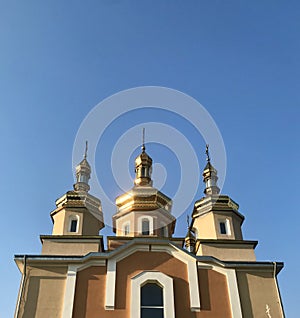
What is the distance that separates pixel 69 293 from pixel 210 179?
8.76m

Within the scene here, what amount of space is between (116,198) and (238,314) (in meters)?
8.45

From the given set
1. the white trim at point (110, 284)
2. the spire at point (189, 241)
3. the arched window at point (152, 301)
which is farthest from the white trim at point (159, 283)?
the spire at point (189, 241)

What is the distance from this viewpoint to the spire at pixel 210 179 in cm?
1964

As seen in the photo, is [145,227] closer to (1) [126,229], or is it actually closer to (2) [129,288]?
(1) [126,229]

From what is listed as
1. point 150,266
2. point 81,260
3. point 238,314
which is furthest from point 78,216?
point 238,314

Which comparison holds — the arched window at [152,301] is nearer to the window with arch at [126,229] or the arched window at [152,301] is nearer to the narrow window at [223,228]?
the narrow window at [223,228]

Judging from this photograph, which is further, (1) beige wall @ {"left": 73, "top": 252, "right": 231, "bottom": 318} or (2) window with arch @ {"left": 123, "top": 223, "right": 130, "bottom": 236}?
(2) window with arch @ {"left": 123, "top": 223, "right": 130, "bottom": 236}

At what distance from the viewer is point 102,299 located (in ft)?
46.1

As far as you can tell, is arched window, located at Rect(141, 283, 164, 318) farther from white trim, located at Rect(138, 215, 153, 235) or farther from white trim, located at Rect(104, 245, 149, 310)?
white trim, located at Rect(138, 215, 153, 235)

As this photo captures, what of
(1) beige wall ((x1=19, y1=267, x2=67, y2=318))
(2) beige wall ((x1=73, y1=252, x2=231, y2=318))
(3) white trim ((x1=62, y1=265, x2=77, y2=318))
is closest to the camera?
(3) white trim ((x1=62, y1=265, x2=77, y2=318))

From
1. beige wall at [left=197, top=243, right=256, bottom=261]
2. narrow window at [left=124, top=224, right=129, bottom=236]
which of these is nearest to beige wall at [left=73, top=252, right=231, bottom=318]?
beige wall at [left=197, top=243, right=256, bottom=261]

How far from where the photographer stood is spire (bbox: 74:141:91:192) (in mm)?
19656

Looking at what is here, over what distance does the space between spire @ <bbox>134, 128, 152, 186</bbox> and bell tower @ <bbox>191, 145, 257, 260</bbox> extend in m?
3.86

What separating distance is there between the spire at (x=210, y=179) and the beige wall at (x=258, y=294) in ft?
16.5
